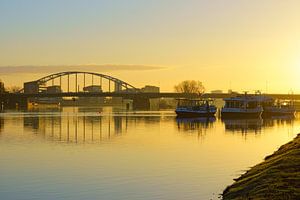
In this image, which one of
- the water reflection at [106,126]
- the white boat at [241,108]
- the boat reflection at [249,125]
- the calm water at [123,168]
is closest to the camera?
the calm water at [123,168]

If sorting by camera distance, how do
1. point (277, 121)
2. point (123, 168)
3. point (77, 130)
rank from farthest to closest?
1. point (277, 121)
2. point (77, 130)
3. point (123, 168)

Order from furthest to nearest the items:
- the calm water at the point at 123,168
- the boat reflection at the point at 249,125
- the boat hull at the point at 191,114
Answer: the boat hull at the point at 191,114
the boat reflection at the point at 249,125
the calm water at the point at 123,168

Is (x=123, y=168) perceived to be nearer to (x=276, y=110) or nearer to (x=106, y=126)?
(x=106, y=126)

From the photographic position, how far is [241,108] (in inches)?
5007

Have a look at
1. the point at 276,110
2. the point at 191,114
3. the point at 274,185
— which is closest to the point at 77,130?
the point at 274,185

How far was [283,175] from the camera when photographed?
23094mm

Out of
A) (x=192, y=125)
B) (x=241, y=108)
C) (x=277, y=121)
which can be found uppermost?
(x=241, y=108)

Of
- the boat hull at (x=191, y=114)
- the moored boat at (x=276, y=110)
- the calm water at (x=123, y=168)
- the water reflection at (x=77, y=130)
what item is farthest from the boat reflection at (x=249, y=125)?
the moored boat at (x=276, y=110)

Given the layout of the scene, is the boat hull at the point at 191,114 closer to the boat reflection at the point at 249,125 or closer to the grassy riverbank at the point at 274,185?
the boat reflection at the point at 249,125

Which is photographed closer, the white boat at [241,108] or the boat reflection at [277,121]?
the boat reflection at [277,121]

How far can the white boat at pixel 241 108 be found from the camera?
4985 inches

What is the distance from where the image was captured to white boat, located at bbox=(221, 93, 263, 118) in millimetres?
126625

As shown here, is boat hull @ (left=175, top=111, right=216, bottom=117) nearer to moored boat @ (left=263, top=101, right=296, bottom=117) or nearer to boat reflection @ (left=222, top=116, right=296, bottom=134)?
moored boat @ (left=263, top=101, right=296, bottom=117)

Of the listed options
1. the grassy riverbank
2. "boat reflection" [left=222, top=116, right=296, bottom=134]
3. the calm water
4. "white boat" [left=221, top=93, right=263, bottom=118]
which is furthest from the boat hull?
the grassy riverbank
